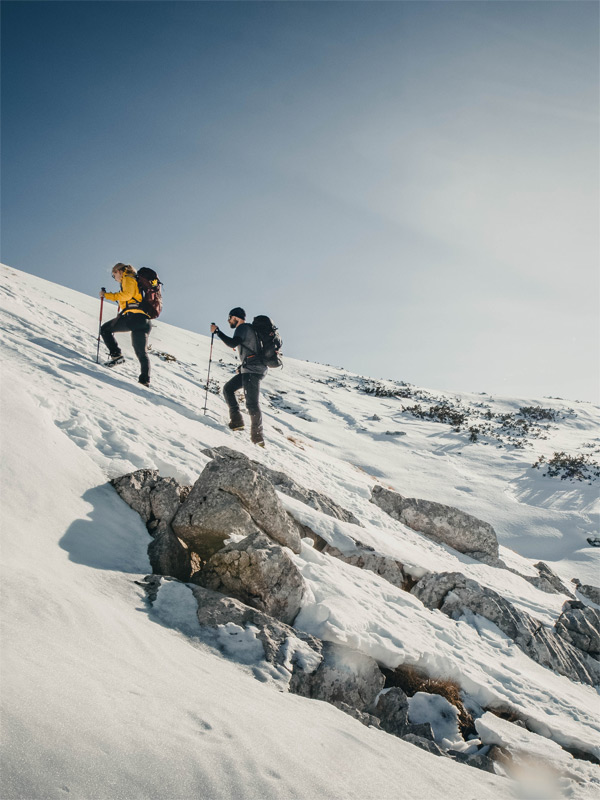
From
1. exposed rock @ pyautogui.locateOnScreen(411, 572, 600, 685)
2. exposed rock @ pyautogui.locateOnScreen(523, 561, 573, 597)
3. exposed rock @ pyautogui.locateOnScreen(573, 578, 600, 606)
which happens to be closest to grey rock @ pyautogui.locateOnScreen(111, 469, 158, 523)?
exposed rock @ pyautogui.locateOnScreen(411, 572, 600, 685)

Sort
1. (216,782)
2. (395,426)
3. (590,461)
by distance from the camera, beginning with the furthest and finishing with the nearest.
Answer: (395,426), (590,461), (216,782)

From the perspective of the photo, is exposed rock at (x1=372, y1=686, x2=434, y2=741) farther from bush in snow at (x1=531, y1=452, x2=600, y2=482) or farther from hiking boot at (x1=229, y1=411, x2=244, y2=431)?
bush in snow at (x1=531, y1=452, x2=600, y2=482)

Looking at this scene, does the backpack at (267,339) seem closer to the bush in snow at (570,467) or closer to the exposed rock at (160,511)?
the exposed rock at (160,511)

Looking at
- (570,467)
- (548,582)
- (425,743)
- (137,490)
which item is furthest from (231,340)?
(570,467)

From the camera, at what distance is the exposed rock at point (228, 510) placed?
447 centimetres

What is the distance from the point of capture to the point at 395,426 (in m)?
22.0

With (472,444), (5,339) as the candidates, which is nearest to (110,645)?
(5,339)

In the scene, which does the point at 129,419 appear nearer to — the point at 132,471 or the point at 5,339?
the point at 132,471

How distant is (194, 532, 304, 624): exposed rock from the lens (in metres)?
3.93

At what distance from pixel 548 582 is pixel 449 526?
2.37 metres

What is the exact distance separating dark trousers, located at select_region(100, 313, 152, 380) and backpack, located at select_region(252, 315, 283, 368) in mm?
2465

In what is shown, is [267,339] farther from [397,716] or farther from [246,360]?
[397,716]

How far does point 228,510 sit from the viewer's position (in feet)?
15.1

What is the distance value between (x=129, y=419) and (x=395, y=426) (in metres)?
17.3
